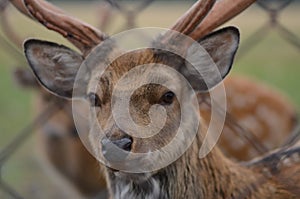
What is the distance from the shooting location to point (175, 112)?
2621mm

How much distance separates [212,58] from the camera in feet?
8.64

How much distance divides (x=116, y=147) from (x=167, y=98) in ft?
1.00

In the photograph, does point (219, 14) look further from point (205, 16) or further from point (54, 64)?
point (54, 64)

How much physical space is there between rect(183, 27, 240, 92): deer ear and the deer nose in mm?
394

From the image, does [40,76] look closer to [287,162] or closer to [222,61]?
[222,61]

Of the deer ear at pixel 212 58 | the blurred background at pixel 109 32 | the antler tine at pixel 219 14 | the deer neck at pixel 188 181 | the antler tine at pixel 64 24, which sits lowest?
the blurred background at pixel 109 32

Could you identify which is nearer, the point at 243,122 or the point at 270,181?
the point at 270,181

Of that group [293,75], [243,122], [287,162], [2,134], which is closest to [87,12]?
[293,75]

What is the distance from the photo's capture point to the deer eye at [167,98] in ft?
8.35

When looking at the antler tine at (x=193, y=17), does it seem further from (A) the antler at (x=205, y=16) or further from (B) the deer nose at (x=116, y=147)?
(B) the deer nose at (x=116, y=147)

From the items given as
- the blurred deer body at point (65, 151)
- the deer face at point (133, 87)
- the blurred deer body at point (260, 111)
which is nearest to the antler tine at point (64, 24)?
the deer face at point (133, 87)

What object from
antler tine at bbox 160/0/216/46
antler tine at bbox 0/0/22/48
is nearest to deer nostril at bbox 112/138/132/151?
antler tine at bbox 160/0/216/46

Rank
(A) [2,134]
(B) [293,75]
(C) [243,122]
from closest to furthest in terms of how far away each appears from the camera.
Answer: (C) [243,122], (A) [2,134], (B) [293,75]

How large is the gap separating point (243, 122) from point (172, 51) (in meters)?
2.51
